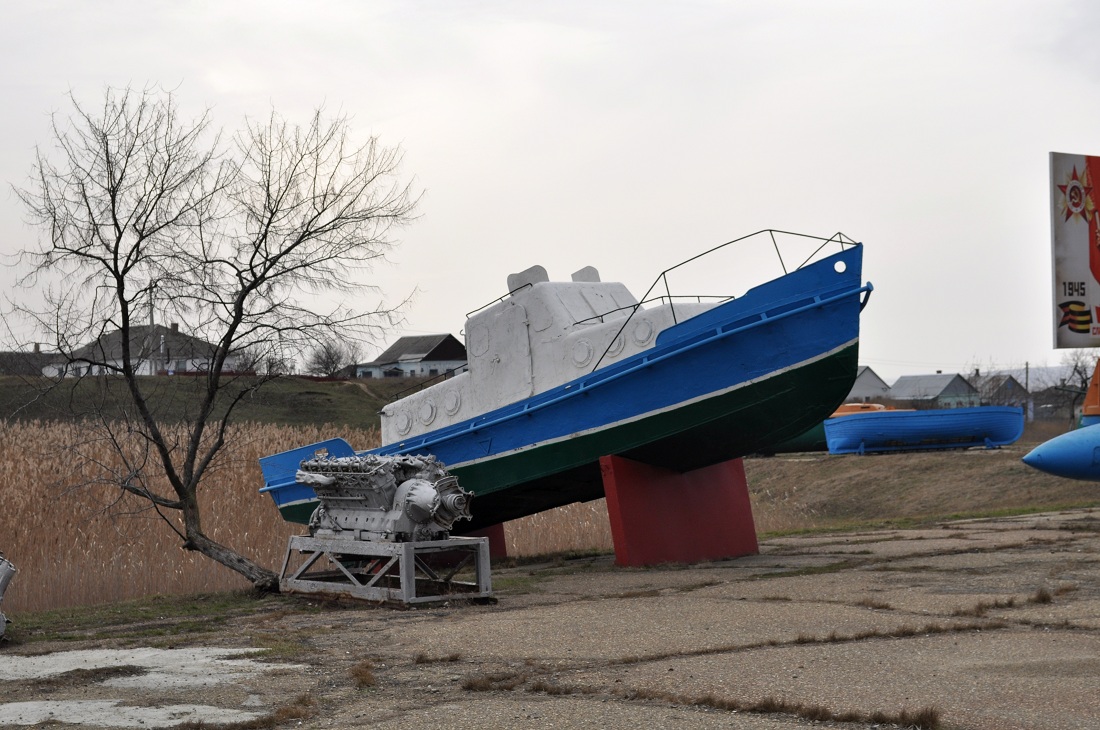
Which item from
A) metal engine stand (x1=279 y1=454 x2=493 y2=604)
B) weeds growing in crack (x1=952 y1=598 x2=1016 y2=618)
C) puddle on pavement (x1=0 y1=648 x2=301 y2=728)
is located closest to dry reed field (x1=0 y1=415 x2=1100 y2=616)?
metal engine stand (x1=279 y1=454 x2=493 y2=604)

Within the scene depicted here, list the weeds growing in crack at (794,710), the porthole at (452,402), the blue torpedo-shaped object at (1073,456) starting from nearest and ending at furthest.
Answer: the weeds growing in crack at (794,710), the porthole at (452,402), the blue torpedo-shaped object at (1073,456)

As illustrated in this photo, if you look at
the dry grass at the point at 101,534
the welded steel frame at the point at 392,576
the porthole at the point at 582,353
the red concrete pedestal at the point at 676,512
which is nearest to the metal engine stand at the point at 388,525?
the welded steel frame at the point at 392,576

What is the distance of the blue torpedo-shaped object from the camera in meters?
15.7

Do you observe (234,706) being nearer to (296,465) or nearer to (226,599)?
(226,599)

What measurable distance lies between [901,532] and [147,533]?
369 inches

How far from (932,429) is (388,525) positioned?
22.1 m

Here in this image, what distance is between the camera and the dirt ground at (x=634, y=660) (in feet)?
16.4

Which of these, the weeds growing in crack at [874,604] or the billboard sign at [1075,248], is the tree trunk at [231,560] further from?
the billboard sign at [1075,248]

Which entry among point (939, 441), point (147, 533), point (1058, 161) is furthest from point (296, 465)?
point (939, 441)

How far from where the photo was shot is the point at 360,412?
43.1m

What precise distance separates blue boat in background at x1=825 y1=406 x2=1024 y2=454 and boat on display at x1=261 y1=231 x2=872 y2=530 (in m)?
17.6

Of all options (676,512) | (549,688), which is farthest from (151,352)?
(549,688)

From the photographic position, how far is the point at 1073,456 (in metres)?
15.8

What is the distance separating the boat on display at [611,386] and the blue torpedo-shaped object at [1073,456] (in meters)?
6.04
